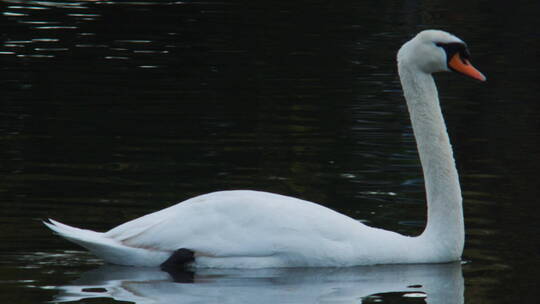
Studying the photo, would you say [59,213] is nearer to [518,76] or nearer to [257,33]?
[518,76]

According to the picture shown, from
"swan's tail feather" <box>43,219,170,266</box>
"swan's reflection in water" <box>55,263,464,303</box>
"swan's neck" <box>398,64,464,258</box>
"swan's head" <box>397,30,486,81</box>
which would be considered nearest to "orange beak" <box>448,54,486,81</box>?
"swan's head" <box>397,30,486,81</box>

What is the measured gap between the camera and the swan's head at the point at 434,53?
9.48 meters

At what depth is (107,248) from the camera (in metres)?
8.73

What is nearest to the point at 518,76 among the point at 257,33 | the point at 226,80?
the point at 226,80

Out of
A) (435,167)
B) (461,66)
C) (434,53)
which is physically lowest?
(435,167)

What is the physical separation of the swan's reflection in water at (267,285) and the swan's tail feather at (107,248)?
0.07m

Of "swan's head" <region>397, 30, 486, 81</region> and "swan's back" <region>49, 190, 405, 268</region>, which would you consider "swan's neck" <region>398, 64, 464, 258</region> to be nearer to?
"swan's head" <region>397, 30, 486, 81</region>

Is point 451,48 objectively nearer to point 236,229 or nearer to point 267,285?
point 236,229

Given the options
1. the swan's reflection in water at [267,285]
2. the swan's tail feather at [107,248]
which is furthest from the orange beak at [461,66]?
the swan's tail feather at [107,248]

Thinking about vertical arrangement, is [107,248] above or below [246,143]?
above

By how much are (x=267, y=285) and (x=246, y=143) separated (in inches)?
221

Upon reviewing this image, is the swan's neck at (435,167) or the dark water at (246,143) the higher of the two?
the swan's neck at (435,167)

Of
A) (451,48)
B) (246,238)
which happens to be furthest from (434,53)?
(246,238)

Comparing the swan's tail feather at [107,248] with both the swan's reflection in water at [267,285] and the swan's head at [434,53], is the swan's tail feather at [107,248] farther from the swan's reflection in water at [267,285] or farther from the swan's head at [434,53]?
the swan's head at [434,53]
